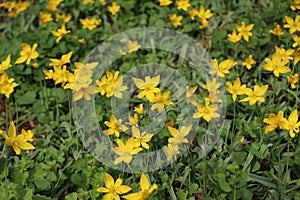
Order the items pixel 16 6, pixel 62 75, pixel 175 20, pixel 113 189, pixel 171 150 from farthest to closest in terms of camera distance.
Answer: pixel 16 6
pixel 175 20
pixel 62 75
pixel 171 150
pixel 113 189

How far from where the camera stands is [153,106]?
2498mm

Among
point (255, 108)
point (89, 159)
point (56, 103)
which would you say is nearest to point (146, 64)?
point (56, 103)

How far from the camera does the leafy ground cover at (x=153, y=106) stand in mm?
2467

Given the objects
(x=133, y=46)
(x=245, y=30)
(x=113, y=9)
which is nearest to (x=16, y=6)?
(x=113, y=9)

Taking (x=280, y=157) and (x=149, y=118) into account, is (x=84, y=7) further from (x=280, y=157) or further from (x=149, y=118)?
(x=280, y=157)

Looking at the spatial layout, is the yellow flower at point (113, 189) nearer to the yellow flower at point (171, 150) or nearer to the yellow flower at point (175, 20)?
the yellow flower at point (171, 150)

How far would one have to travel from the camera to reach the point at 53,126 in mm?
3127

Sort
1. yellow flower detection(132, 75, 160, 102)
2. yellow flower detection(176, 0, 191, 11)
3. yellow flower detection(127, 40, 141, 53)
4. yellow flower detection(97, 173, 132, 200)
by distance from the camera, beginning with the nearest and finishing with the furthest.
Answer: yellow flower detection(97, 173, 132, 200), yellow flower detection(132, 75, 160, 102), yellow flower detection(127, 40, 141, 53), yellow flower detection(176, 0, 191, 11)

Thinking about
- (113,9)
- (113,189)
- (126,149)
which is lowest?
(113,189)

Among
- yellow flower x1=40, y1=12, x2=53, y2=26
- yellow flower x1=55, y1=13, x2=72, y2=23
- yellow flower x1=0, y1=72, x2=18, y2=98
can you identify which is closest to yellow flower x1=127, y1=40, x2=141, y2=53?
yellow flower x1=55, y1=13, x2=72, y2=23

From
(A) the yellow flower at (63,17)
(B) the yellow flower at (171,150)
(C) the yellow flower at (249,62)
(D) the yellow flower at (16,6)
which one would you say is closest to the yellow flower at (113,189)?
(B) the yellow flower at (171,150)

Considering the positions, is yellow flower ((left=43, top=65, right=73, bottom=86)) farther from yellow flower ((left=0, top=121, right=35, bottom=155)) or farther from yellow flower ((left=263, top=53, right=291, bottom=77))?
yellow flower ((left=263, top=53, right=291, bottom=77))

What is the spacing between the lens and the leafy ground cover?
2.47 m

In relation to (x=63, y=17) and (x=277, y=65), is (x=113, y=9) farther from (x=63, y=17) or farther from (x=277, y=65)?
(x=277, y=65)
